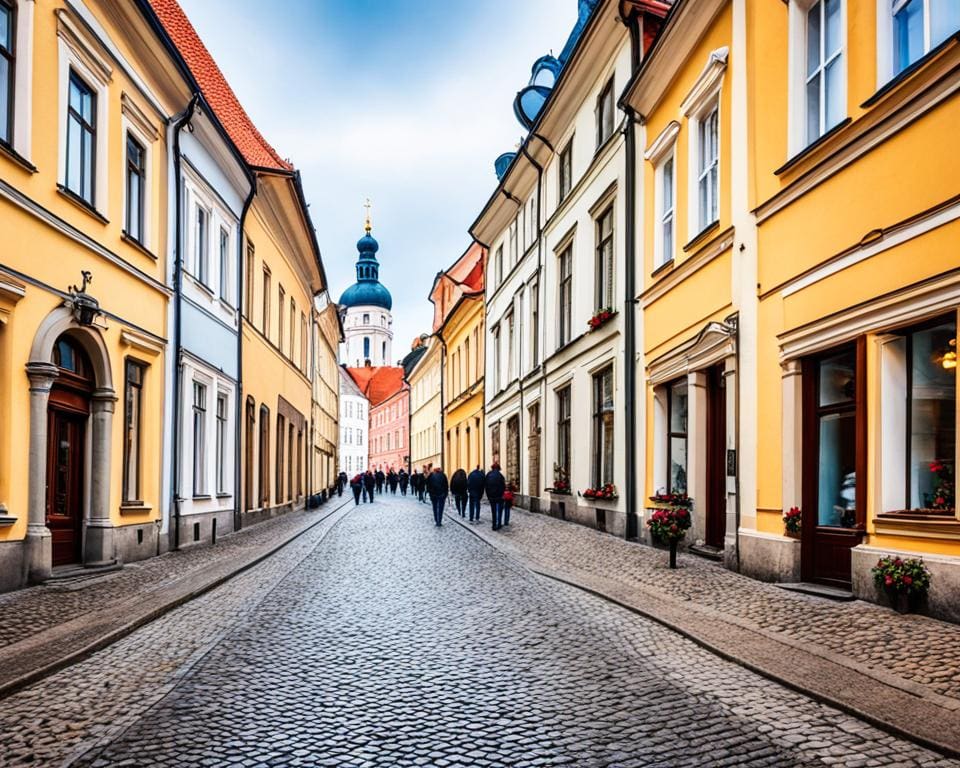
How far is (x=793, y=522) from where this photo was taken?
11250 millimetres

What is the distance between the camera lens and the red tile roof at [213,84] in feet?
66.1

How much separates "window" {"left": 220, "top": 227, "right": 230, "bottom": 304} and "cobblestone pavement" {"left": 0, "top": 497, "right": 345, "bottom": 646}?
18.3ft

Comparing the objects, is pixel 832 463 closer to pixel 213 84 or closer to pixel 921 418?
pixel 921 418

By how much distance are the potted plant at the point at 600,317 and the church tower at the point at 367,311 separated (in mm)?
105441

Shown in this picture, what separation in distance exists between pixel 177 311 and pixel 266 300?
33.6ft

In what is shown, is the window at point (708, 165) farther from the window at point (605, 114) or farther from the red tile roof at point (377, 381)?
the red tile roof at point (377, 381)

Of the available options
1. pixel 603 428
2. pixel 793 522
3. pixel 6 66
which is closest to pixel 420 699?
pixel 793 522

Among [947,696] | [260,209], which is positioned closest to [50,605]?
[947,696]

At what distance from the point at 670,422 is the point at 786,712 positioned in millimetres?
11279

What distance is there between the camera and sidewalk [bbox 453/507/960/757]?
5.81 m

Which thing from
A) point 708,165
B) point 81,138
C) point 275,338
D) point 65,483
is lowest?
point 65,483

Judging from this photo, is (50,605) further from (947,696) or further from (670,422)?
(670,422)

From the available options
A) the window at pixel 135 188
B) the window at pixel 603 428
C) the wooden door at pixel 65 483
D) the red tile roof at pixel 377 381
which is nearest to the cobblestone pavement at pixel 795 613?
the window at pixel 603 428

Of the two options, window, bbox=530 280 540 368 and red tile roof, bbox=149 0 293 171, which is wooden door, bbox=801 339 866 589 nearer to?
red tile roof, bbox=149 0 293 171
